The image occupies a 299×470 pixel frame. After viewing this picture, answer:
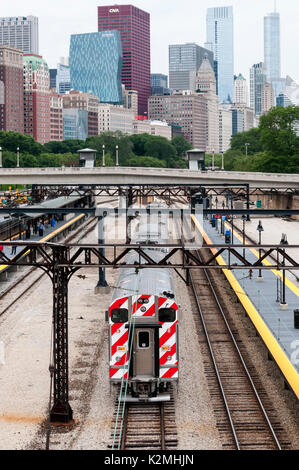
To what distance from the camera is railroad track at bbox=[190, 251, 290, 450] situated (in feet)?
55.2

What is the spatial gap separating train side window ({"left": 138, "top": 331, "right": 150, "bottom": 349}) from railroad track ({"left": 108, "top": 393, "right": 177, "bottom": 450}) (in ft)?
6.03

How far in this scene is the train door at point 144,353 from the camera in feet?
61.8

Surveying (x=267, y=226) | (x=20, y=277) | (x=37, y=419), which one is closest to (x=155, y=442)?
(x=37, y=419)

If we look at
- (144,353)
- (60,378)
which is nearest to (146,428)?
(144,353)

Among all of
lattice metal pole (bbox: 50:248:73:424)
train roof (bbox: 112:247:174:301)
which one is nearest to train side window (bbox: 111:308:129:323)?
train roof (bbox: 112:247:174:301)

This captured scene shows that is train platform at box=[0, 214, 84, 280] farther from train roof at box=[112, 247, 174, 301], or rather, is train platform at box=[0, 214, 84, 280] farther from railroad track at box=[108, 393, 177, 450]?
railroad track at box=[108, 393, 177, 450]

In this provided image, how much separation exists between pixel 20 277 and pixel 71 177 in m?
22.7

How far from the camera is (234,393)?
2033cm

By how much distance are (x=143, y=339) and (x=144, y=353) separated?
0.40 metres

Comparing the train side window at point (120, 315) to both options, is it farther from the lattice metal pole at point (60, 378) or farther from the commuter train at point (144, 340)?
the lattice metal pole at point (60, 378)

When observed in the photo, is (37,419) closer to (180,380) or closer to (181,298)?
(180,380)

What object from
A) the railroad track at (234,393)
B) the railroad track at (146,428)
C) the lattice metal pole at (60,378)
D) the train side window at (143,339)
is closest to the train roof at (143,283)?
the train side window at (143,339)

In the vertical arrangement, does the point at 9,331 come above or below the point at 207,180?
below

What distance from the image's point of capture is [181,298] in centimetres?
3581
